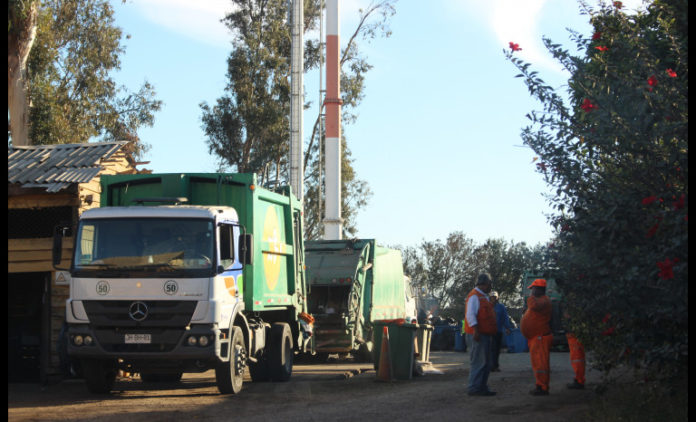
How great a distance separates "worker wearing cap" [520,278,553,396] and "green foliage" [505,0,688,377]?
2.73 m

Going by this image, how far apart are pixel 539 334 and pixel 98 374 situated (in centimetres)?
611

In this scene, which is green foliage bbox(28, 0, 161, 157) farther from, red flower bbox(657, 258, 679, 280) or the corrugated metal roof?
red flower bbox(657, 258, 679, 280)

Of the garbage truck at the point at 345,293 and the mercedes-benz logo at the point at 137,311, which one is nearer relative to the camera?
the mercedes-benz logo at the point at 137,311

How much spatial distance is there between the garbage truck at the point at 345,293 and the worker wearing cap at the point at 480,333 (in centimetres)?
570

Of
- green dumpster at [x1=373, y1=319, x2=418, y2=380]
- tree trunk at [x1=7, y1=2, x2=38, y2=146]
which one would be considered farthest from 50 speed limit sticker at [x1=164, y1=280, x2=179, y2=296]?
tree trunk at [x1=7, y1=2, x2=38, y2=146]

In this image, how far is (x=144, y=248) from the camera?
11.2 meters

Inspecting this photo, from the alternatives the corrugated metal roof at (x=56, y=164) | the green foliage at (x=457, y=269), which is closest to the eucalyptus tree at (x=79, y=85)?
the corrugated metal roof at (x=56, y=164)

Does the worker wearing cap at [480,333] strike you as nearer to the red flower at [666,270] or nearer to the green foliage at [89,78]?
the red flower at [666,270]

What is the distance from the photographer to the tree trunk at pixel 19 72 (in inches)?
1153

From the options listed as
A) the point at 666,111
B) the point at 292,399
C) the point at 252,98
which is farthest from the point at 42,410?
the point at 252,98

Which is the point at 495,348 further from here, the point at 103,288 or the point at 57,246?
the point at 57,246

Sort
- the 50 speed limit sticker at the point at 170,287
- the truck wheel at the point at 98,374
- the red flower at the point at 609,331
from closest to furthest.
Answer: the red flower at the point at 609,331, the 50 speed limit sticker at the point at 170,287, the truck wheel at the point at 98,374

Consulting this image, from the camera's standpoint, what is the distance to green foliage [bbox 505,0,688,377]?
716cm

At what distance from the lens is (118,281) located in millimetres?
11117
